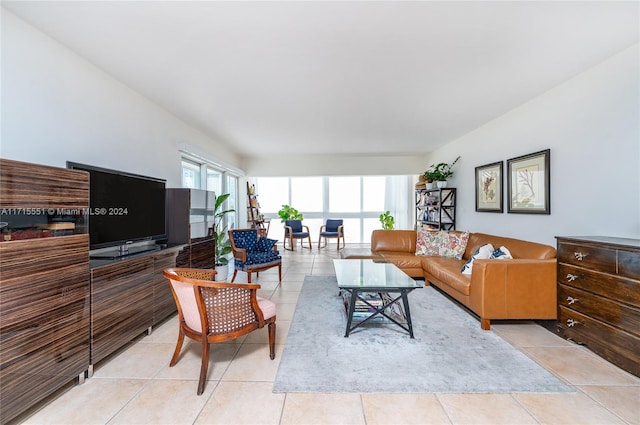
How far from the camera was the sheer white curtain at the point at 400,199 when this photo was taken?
25.5 ft

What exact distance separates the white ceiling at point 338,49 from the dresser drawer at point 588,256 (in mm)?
1627

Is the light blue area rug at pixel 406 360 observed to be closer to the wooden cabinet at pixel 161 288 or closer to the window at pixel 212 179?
the wooden cabinet at pixel 161 288

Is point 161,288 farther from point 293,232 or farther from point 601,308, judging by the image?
point 293,232

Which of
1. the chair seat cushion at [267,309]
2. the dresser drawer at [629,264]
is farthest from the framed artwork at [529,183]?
the chair seat cushion at [267,309]

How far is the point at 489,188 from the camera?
13.3 ft

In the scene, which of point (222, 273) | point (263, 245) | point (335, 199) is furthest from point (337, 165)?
point (222, 273)

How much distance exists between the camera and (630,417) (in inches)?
58.5

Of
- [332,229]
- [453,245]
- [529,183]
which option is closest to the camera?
[529,183]

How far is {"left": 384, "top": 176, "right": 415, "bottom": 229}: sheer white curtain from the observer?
25.5ft

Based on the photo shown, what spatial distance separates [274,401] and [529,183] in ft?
11.9

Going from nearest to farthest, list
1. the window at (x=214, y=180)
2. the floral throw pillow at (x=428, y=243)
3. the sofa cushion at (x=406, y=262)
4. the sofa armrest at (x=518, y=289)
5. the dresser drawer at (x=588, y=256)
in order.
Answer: the dresser drawer at (x=588, y=256) → the sofa armrest at (x=518, y=289) → the sofa cushion at (x=406, y=262) → the floral throw pillow at (x=428, y=243) → the window at (x=214, y=180)

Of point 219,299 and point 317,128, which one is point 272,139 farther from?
point 219,299

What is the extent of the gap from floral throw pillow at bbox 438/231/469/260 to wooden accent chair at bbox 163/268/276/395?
3.19m

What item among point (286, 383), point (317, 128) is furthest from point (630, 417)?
point (317, 128)
